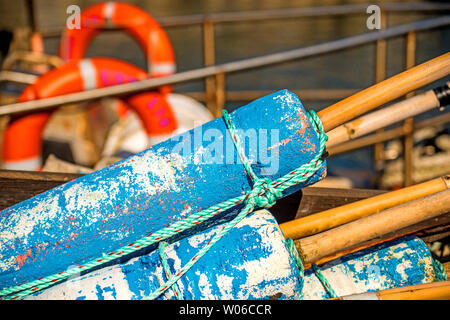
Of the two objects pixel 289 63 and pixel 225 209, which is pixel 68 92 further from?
pixel 225 209

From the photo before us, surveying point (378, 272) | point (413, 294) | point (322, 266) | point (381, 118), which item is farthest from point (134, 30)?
point (413, 294)

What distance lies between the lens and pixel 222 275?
4.07ft

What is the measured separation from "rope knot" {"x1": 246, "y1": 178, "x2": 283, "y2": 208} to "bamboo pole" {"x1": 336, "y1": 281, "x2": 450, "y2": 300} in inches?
14.1

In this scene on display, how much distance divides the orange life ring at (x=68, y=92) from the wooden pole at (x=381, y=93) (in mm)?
1982

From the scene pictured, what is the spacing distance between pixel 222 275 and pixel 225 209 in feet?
0.66

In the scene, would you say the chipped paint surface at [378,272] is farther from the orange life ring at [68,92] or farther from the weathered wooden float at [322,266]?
the orange life ring at [68,92]

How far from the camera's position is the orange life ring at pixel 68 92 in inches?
113

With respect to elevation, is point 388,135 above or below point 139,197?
above

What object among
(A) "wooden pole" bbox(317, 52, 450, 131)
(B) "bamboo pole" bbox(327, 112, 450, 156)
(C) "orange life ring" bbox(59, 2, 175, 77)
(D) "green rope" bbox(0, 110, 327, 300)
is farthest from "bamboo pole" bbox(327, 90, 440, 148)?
(C) "orange life ring" bbox(59, 2, 175, 77)

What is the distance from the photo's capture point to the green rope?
129 cm

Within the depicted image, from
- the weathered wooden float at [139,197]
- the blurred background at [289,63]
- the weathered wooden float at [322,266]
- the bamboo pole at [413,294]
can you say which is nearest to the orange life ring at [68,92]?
the blurred background at [289,63]

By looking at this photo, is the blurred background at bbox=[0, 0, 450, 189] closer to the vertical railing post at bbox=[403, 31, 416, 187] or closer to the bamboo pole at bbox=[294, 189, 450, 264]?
the vertical railing post at bbox=[403, 31, 416, 187]

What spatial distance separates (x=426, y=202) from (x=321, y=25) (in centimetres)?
2091
